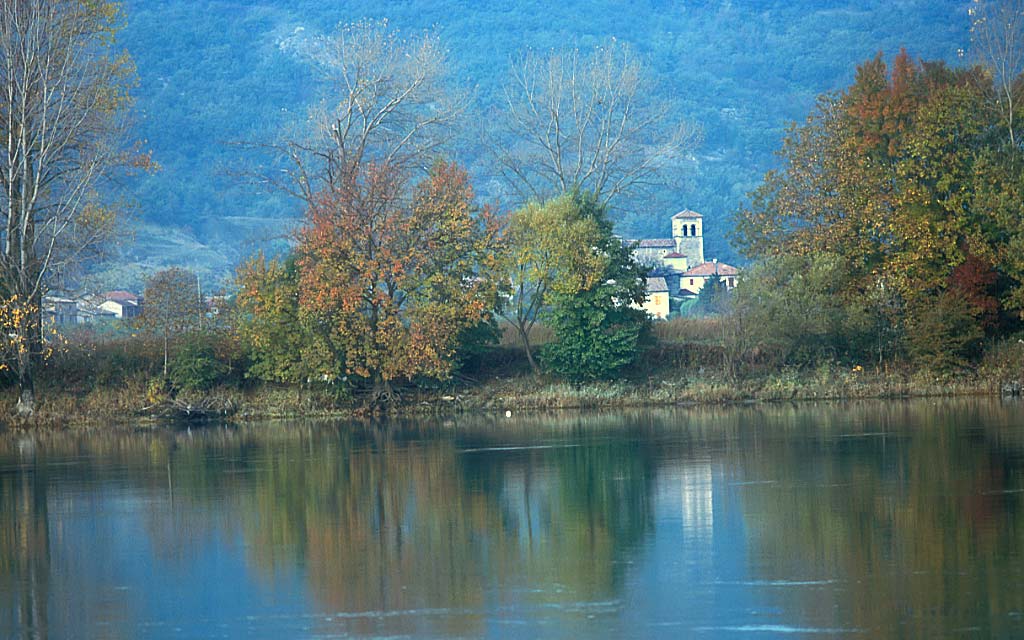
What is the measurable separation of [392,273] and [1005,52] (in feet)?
81.7

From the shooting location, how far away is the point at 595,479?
A: 21.5m

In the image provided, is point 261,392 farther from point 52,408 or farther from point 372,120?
point 372,120

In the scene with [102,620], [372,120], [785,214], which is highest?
[372,120]

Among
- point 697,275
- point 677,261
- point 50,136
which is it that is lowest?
point 50,136

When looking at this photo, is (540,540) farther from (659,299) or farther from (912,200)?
(659,299)

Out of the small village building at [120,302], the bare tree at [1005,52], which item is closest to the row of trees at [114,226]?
the bare tree at [1005,52]

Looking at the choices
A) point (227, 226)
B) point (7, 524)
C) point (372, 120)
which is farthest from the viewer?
point (227, 226)

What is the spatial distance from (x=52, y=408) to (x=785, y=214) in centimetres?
2801

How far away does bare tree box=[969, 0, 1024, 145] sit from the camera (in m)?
46.4

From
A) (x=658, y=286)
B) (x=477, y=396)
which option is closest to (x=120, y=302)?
(x=658, y=286)

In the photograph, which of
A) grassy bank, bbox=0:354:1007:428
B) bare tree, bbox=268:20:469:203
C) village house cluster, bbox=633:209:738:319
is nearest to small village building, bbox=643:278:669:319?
village house cluster, bbox=633:209:738:319

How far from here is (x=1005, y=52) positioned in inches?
1852

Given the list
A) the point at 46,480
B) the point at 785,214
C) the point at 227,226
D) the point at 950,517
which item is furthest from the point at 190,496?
the point at 227,226

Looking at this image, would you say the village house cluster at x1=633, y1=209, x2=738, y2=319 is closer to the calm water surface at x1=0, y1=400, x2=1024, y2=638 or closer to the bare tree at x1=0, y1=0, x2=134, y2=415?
the bare tree at x1=0, y1=0, x2=134, y2=415
